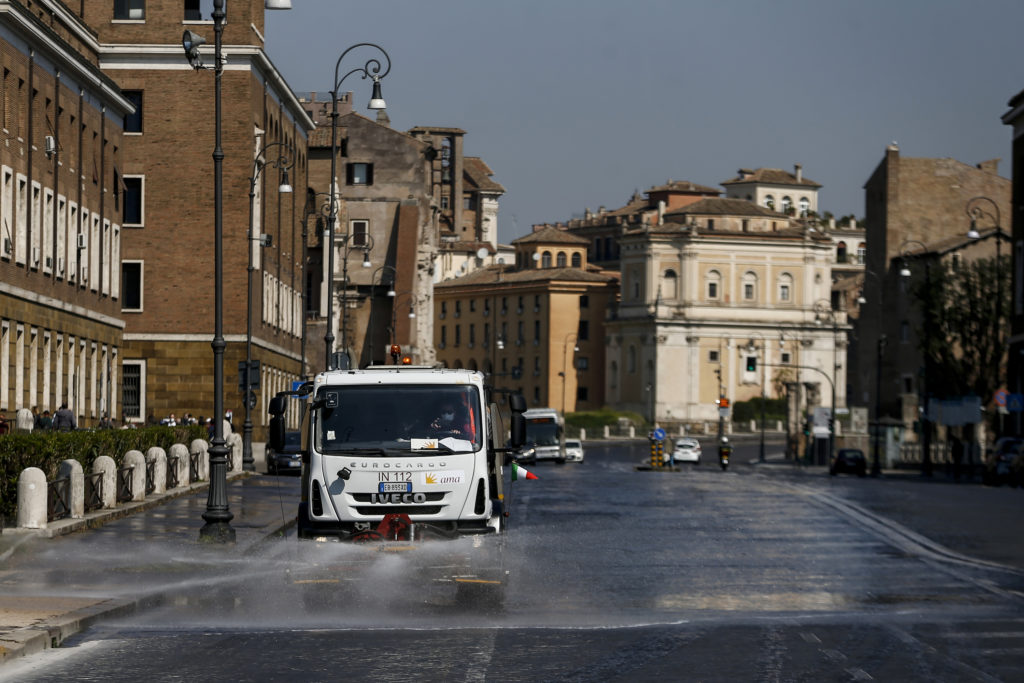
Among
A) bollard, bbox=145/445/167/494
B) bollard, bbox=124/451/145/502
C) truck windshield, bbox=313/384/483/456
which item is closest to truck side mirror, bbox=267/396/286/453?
truck windshield, bbox=313/384/483/456

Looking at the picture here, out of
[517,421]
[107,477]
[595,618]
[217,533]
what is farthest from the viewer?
[107,477]

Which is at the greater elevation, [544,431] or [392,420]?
[392,420]

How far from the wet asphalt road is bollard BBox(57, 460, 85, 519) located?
3242mm

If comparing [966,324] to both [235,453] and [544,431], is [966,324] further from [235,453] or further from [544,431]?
[235,453]

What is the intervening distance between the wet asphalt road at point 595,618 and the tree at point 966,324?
61479mm

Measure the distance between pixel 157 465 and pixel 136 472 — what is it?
123 inches

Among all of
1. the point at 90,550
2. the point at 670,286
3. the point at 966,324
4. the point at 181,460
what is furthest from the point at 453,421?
the point at 670,286

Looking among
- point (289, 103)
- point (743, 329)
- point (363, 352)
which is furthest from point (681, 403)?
point (289, 103)

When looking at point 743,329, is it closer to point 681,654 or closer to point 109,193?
point 109,193

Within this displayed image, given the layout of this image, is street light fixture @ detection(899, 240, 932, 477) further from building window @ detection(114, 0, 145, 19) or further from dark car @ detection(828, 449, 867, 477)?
building window @ detection(114, 0, 145, 19)

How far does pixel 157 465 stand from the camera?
35.5 meters

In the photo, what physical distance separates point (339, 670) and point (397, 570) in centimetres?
784

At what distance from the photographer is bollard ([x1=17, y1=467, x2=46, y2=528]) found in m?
24.3

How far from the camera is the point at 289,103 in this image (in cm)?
8312
